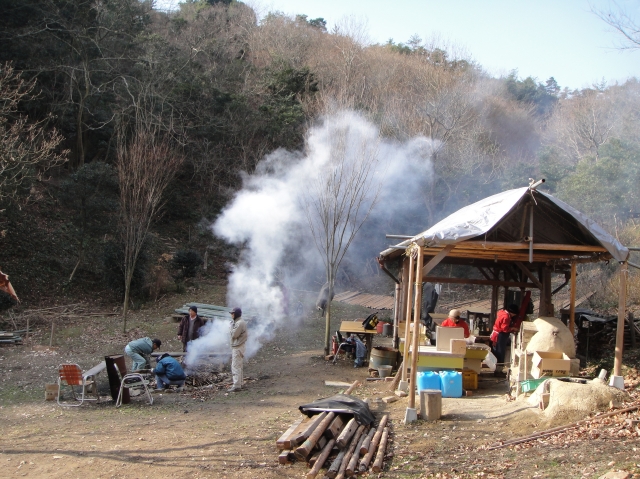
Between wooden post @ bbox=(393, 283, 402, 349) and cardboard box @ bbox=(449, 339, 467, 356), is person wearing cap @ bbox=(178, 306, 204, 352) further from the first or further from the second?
cardboard box @ bbox=(449, 339, 467, 356)

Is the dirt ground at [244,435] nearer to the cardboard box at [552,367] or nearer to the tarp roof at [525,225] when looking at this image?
the cardboard box at [552,367]

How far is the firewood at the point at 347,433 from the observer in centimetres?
642

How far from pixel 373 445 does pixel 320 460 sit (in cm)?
75

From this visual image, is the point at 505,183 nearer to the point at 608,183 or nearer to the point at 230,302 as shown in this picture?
the point at 608,183

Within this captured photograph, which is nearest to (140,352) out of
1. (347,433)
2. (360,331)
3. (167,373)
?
(167,373)

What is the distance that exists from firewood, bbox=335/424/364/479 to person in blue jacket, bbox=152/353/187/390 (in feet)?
14.6

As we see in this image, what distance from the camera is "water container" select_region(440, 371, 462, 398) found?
9211 millimetres

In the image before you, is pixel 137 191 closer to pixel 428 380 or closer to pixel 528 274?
pixel 528 274

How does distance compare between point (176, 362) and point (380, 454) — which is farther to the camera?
point (176, 362)

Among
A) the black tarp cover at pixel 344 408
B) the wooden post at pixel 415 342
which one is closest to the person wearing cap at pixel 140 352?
the black tarp cover at pixel 344 408

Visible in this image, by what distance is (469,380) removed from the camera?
10047 mm

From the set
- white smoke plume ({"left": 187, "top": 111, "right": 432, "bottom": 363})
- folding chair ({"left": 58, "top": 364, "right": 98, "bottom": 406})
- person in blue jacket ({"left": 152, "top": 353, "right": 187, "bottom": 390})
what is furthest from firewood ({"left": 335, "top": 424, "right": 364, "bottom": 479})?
white smoke plume ({"left": 187, "top": 111, "right": 432, "bottom": 363})

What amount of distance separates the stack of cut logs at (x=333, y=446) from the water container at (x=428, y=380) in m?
1.91

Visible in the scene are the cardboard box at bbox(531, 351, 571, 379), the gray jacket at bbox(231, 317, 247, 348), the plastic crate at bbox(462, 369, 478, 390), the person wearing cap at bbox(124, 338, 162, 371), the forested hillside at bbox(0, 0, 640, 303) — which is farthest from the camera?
the forested hillside at bbox(0, 0, 640, 303)
